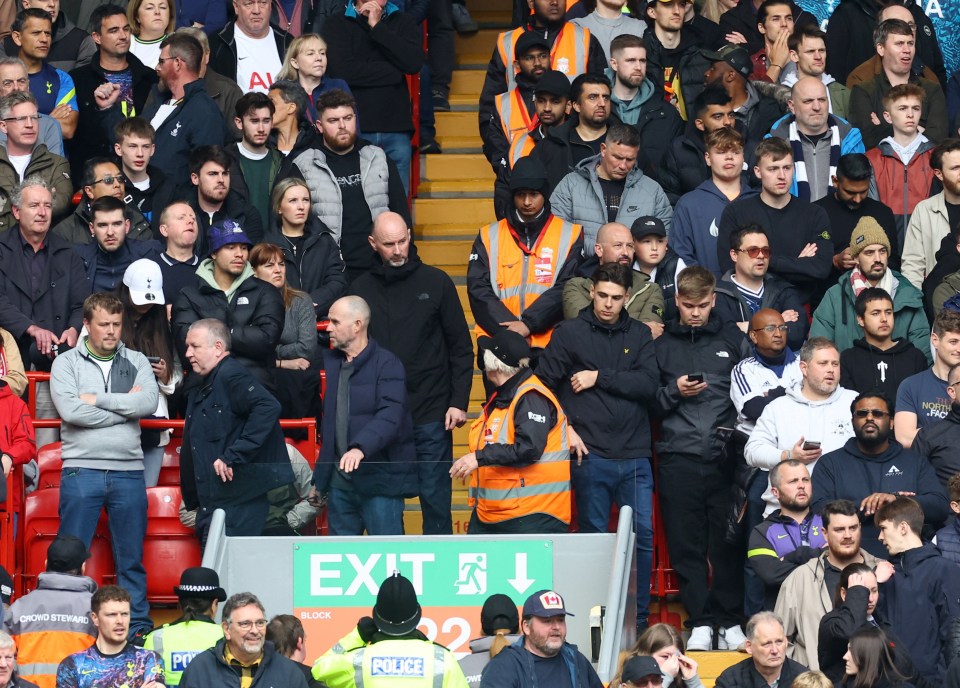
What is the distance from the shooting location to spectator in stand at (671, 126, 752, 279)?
15.0 meters

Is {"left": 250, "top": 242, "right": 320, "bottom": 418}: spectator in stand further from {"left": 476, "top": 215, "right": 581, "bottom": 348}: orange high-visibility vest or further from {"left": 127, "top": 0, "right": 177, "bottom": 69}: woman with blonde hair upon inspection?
{"left": 127, "top": 0, "right": 177, "bottom": 69}: woman with blonde hair

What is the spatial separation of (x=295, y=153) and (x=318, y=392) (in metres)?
2.34

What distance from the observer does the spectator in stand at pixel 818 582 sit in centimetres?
1206

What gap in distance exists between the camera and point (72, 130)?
647 inches

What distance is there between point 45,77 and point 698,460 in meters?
6.11

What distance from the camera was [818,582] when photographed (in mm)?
12156

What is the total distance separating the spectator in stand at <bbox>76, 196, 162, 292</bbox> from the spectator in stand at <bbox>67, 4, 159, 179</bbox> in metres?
1.92

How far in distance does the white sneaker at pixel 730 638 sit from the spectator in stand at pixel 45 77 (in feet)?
21.2

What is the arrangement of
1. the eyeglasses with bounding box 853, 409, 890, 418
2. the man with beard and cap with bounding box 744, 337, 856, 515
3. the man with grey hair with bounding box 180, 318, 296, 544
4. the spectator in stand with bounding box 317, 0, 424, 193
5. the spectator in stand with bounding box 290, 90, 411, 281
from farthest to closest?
1. the spectator in stand with bounding box 317, 0, 424, 193
2. the spectator in stand with bounding box 290, 90, 411, 281
3. the man with beard and cap with bounding box 744, 337, 856, 515
4. the man with grey hair with bounding box 180, 318, 296, 544
5. the eyeglasses with bounding box 853, 409, 890, 418

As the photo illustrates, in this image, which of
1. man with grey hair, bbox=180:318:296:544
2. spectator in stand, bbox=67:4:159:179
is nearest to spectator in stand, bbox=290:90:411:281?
spectator in stand, bbox=67:4:159:179

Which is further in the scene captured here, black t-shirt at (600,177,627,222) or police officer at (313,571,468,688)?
black t-shirt at (600,177,627,222)

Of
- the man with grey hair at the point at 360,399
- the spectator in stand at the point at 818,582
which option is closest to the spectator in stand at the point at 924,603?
the spectator in stand at the point at 818,582

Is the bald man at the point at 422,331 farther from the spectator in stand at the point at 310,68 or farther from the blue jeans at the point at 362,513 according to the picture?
the spectator in stand at the point at 310,68

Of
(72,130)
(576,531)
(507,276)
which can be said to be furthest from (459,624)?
(72,130)
